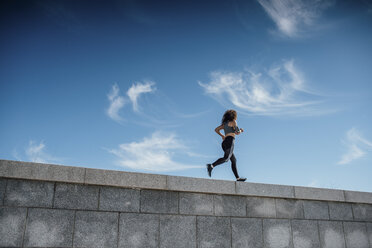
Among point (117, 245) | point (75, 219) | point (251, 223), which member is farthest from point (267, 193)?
point (75, 219)

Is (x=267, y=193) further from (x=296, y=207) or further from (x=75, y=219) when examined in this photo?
(x=75, y=219)

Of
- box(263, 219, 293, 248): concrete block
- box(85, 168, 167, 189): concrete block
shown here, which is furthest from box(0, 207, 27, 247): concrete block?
box(263, 219, 293, 248): concrete block

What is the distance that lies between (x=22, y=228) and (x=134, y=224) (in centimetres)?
178

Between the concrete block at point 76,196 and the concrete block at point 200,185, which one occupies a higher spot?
the concrete block at point 200,185

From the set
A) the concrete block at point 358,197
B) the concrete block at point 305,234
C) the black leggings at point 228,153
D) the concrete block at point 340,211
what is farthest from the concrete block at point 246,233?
the concrete block at point 358,197

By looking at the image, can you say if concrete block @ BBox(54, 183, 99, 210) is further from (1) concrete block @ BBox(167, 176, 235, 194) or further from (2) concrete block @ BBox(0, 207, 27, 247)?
(1) concrete block @ BBox(167, 176, 235, 194)

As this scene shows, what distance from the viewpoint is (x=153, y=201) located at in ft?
21.0

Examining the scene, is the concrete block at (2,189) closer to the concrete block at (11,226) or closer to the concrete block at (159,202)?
the concrete block at (11,226)

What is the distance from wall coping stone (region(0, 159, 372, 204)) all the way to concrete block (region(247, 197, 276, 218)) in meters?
0.13

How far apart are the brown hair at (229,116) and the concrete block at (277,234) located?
2676 mm

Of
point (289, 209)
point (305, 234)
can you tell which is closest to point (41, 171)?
point (289, 209)

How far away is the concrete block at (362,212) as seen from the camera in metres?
8.28

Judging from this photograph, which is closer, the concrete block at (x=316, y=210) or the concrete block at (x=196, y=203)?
the concrete block at (x=196, y=203)

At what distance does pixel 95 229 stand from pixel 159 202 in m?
1.22
